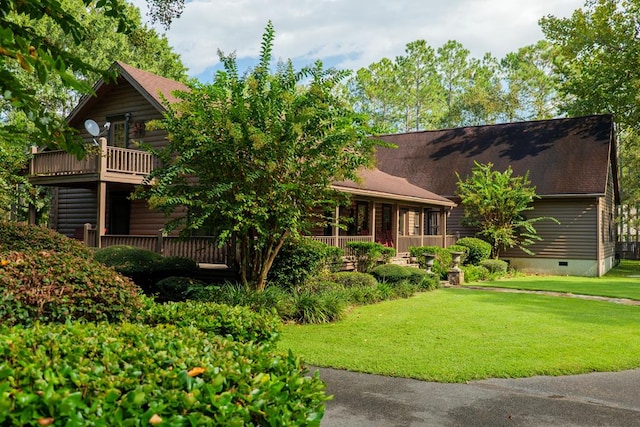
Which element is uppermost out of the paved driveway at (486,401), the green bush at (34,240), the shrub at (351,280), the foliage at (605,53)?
the foliage at (605,53)

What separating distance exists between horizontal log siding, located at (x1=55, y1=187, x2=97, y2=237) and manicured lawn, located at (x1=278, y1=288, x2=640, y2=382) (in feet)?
43.9

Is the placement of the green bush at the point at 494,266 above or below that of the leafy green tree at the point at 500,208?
below

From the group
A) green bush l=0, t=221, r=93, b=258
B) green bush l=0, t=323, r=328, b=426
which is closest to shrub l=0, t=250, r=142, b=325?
green bush l=0, t=323, r=328, b=426

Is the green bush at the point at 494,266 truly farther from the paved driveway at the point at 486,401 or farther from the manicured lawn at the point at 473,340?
the paved driveway at the point at 486,401

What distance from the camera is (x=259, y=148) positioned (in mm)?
11383

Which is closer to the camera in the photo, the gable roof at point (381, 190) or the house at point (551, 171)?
the gable roof at point (381, 190)

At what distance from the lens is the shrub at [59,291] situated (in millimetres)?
5379

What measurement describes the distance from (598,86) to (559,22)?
5.26 m

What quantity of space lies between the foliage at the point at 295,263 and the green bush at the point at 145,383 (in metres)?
9.84

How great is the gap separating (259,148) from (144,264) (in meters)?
4.83

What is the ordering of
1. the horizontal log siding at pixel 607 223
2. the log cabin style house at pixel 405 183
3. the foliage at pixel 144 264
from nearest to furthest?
the foliage at pixel 144 264, the log cabin style house at pixel 405 183, the horizontal log siding at pixel 607 223

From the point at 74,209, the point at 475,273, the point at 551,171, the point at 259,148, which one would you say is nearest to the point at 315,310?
the point at 259,148

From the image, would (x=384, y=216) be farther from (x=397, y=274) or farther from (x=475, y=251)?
(x=397, y=274)

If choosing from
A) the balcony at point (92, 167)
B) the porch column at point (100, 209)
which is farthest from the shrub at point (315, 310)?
the balcony at point (92, 167)
